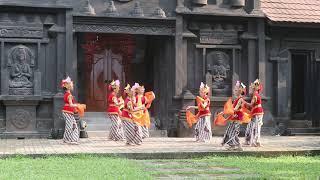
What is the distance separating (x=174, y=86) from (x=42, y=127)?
4526mm

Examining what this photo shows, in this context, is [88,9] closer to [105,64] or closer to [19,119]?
[105,64]

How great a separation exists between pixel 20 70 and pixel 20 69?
31 millimetres

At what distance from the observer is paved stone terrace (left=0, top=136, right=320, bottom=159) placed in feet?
43.1

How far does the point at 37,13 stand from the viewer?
59.9 ft

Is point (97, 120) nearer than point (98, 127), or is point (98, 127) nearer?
point (98, 127)

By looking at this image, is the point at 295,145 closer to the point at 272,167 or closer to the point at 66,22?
the point at 272,167

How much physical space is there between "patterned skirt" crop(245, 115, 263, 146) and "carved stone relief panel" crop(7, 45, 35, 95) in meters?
7.03

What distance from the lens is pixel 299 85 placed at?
70.5 ft

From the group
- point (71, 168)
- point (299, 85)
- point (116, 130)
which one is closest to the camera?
point (71, 168)

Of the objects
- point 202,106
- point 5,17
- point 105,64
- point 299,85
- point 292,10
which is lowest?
point 202,106

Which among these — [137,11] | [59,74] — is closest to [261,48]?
[137,11]

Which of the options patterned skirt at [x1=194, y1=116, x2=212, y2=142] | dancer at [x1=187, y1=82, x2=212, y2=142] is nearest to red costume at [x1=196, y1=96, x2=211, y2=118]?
dancer at [x1=187, y1=82, x2=212, y2=142]

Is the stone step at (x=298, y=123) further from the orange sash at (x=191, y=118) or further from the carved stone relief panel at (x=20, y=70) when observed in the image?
the carved stone relief panel at (x=20, y=70)

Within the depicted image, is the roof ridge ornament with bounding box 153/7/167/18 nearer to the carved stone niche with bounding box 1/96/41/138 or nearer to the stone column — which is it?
the stone column
